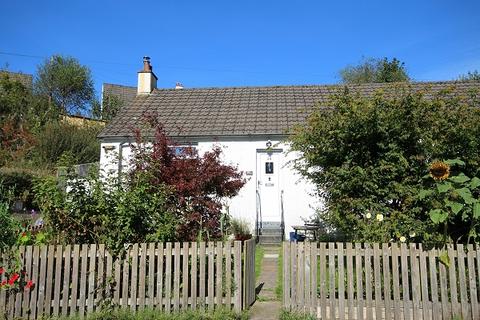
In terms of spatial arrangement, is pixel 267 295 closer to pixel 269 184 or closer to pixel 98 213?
pixel 98 213

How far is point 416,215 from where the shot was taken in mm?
7238

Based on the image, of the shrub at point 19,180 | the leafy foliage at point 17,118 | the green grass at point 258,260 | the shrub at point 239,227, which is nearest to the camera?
the green grass at point 258,260

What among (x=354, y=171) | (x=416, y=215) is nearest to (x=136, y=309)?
(x=354, y=171)

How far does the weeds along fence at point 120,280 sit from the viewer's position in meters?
5.70

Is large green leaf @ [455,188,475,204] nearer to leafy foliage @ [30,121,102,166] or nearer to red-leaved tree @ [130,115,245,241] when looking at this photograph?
red-leaved tree @ [130,115,245,241]

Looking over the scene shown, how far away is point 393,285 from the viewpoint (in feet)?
18.4

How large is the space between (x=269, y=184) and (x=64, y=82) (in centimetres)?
3026

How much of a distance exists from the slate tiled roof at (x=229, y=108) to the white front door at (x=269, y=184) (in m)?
0.91

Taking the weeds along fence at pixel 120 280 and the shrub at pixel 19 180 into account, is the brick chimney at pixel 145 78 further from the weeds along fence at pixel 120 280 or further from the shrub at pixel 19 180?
the weeds along fence at pixel 120 280

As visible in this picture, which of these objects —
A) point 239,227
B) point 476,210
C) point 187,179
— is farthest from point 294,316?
point 239,227

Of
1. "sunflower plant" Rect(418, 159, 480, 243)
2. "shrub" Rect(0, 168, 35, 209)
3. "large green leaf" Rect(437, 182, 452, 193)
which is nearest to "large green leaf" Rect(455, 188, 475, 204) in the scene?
"sunflower plant" Rect(418, 159, 480, 243)

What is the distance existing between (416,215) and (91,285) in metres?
5.55

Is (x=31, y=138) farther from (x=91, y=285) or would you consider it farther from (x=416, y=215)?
A: (x=416, y=215)

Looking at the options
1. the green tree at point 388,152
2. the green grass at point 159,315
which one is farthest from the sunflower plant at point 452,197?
the green grass at point 159,315
